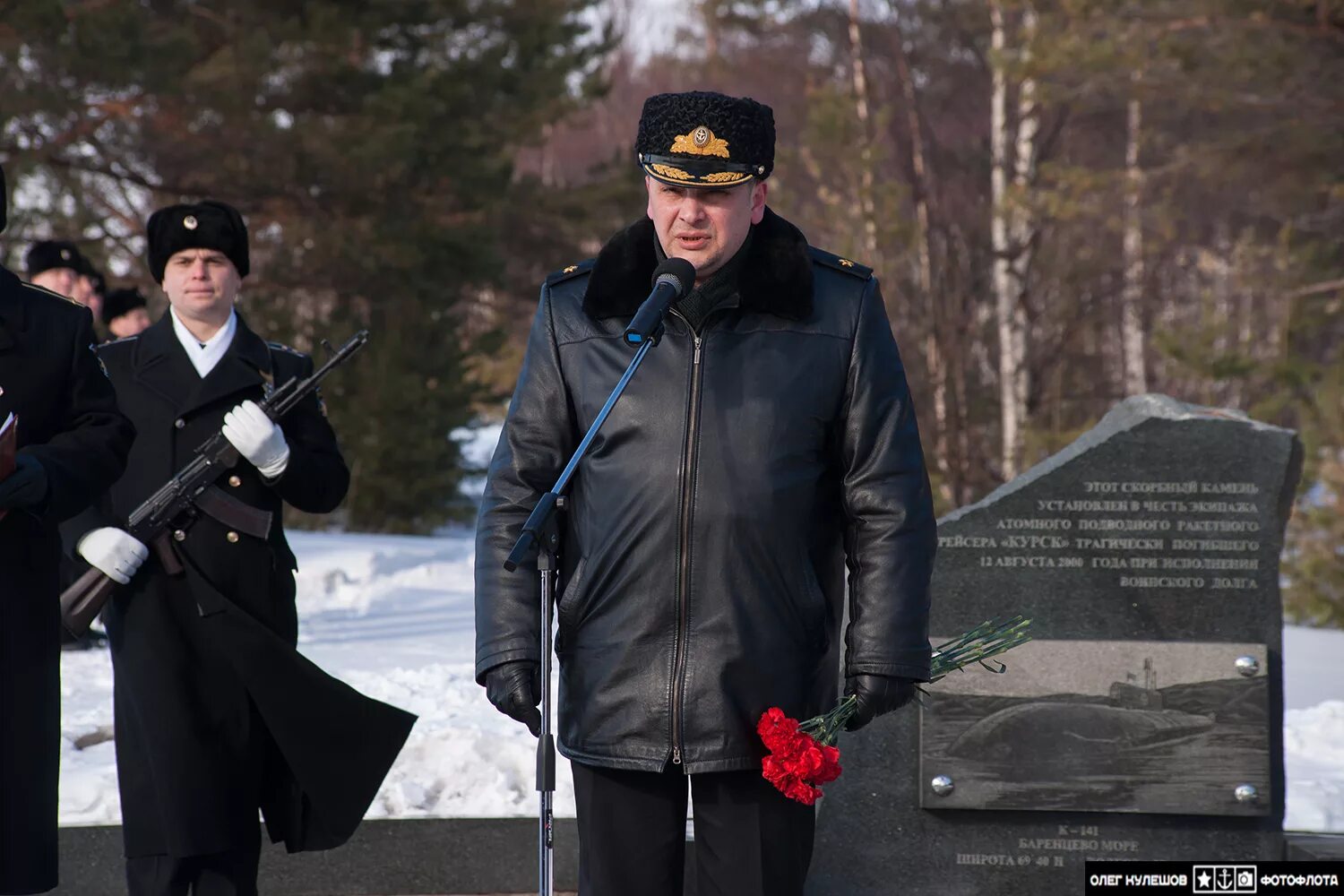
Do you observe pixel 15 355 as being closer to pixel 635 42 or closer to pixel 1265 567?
pixel 1265 567

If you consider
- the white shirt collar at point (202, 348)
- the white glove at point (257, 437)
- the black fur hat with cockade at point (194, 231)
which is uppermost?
the black fur hat with cockade at point (194, 231)

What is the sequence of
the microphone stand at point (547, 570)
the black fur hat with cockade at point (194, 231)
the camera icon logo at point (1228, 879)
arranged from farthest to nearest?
the camera icon logo at point (1228, 879), the black fur hat with cockade at point (194, 231), the microphone stand at point (547, 570)

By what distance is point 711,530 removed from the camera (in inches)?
121

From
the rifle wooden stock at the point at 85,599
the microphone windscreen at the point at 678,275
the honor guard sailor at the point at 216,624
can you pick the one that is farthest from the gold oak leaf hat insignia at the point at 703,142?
the rifle wooden stock at the point at 85,599

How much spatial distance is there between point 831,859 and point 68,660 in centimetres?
496

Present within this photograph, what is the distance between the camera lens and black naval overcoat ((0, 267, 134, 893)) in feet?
11.7

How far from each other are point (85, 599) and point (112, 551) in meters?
0.16

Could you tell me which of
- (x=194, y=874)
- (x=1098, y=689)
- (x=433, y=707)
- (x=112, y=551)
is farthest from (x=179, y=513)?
(x=1098, y=689)

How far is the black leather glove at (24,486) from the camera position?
3502 millimetres

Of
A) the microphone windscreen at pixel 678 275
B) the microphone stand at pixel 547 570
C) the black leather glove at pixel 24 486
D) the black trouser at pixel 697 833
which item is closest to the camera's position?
the microphone stand at pixel 547 570

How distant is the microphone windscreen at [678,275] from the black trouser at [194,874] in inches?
91.4

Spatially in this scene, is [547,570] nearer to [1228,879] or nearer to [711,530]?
[711,530]

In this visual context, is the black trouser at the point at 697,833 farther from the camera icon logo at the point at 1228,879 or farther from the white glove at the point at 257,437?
the camera icon logo at the point at 1228,879

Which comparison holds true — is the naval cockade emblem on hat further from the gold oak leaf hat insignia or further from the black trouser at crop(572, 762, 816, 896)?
the black trouser at crop(572, 762, 816, 896)
